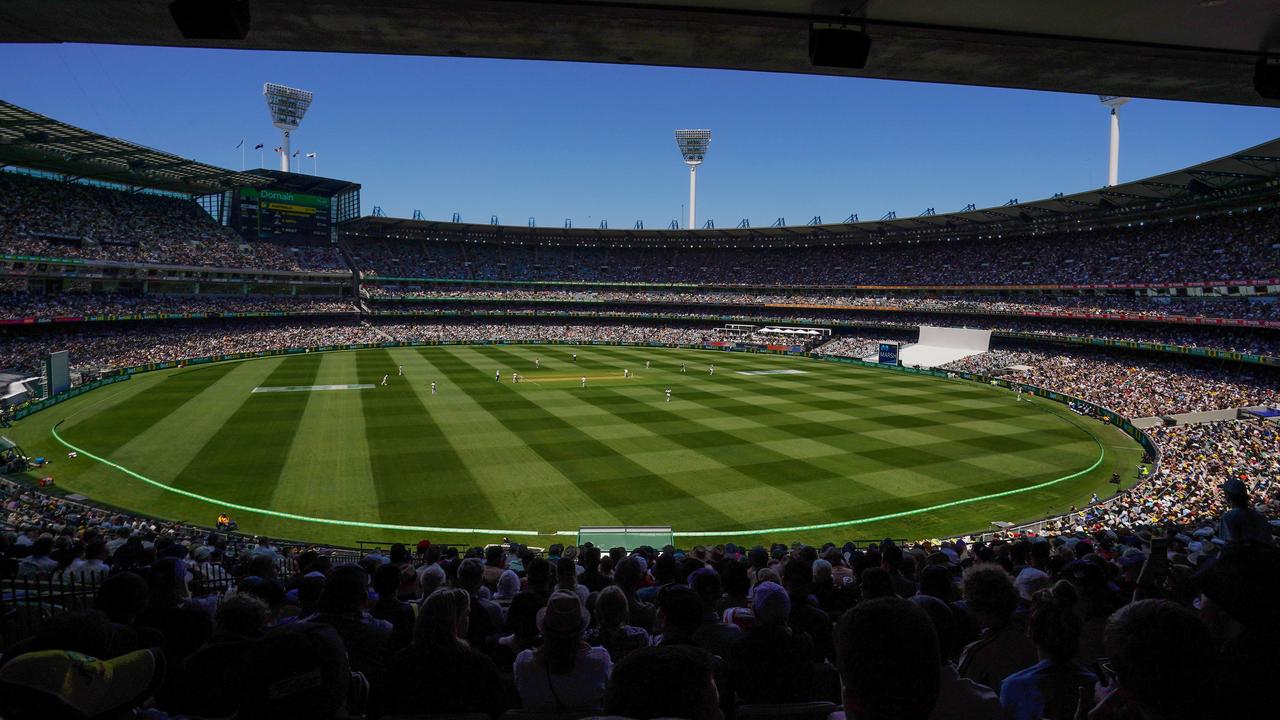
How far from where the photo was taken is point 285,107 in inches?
3622

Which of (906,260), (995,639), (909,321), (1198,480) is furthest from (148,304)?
(906,260)

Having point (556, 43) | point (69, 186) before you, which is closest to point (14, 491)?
point (556, 43)

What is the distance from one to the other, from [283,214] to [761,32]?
9000 cm

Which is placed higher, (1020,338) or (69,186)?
(69,186)

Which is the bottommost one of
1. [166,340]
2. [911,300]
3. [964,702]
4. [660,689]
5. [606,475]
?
[606,475]

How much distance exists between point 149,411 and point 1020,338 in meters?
70.4

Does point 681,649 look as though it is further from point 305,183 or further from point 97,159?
point 305,183

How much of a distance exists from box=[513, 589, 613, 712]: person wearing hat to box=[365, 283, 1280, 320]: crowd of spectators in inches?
2270

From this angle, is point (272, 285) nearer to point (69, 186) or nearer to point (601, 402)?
point (69, 186)

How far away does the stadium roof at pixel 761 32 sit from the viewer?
546 centimetres

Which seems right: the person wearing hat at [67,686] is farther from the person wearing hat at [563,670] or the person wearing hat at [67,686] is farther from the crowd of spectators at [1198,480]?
the crowd of spectators at [1198,480]

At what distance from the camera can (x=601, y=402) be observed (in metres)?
41.3

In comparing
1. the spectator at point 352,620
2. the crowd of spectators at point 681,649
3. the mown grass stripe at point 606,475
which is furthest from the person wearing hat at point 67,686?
the mown grass stripe at point 606,475

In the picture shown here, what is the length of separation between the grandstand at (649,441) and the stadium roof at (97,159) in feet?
2.23
